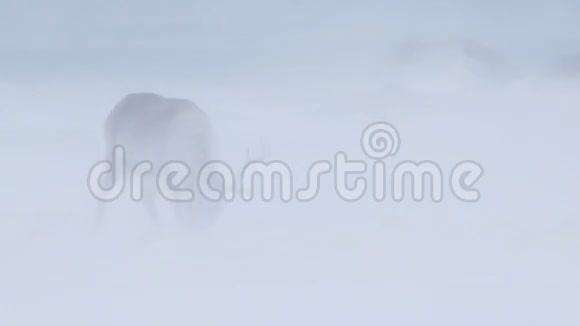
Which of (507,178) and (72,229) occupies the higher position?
(507,178)

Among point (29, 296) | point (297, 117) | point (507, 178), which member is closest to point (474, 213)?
point (507, 178)

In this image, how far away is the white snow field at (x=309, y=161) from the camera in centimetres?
251

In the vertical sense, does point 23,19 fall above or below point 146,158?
above

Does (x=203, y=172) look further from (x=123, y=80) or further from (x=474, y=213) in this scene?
(x=474, y=213)

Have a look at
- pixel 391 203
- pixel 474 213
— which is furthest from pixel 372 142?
pixel 474 213

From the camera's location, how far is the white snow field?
2.51m

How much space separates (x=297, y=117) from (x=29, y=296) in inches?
31.6

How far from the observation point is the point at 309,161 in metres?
2.54

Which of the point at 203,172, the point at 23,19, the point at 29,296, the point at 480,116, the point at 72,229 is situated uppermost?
the point at 23,19

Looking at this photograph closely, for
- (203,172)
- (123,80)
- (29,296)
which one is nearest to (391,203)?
(203,172)

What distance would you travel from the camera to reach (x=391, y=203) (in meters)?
2.55

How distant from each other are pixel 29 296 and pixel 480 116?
4.00 feet

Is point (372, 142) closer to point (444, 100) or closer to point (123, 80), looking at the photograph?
point (444, 100)

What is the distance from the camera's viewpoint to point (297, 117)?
2.54 m
